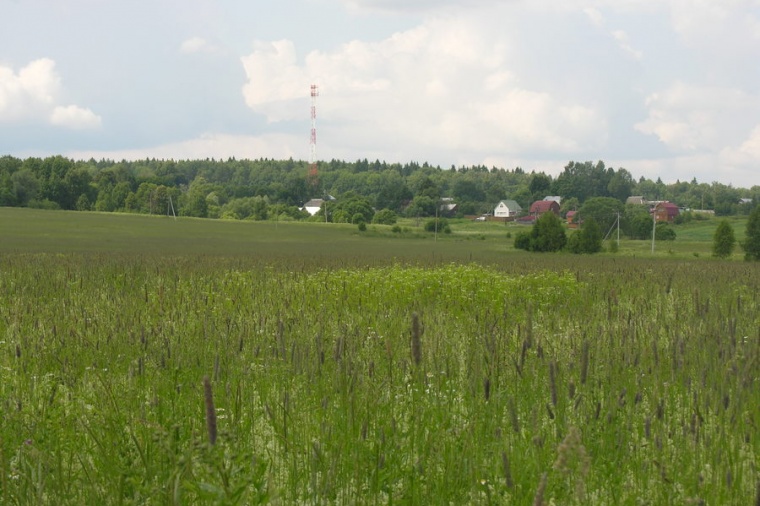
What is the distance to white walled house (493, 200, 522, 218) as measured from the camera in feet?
532

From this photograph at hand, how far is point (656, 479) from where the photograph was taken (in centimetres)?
407

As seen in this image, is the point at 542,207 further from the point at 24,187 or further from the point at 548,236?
the point at 548,236

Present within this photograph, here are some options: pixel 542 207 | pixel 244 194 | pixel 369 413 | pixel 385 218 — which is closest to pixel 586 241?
pixel 369 413

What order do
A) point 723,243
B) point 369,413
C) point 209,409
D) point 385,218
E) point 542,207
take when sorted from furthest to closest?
point 542,207 < point 385,218 < point 723,243 < point 369,413 < point 209,409

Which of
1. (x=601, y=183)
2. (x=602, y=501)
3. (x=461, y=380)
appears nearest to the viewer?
(x=602, y=501)

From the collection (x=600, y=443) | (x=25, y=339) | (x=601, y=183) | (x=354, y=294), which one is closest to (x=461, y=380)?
(x=600, y=443)

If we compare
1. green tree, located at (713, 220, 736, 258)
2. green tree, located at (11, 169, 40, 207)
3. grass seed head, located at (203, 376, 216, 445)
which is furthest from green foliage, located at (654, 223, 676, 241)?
grass seed head, located at (203, 376, 216, 445)

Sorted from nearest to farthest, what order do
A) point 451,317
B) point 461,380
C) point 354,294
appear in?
point 461,380
point 451,317
point 354,294

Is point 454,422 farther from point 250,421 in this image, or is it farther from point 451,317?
point 451,317

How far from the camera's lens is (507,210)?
162750mm

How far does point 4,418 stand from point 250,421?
1633 mm

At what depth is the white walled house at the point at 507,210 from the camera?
162m

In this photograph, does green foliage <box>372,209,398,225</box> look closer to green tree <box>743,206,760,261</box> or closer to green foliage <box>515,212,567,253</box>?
green foliage <box>515,212,567,253</box>

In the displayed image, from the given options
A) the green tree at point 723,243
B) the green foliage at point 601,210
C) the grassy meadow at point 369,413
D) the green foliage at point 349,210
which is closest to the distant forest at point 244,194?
the green foliage at point 349,210
